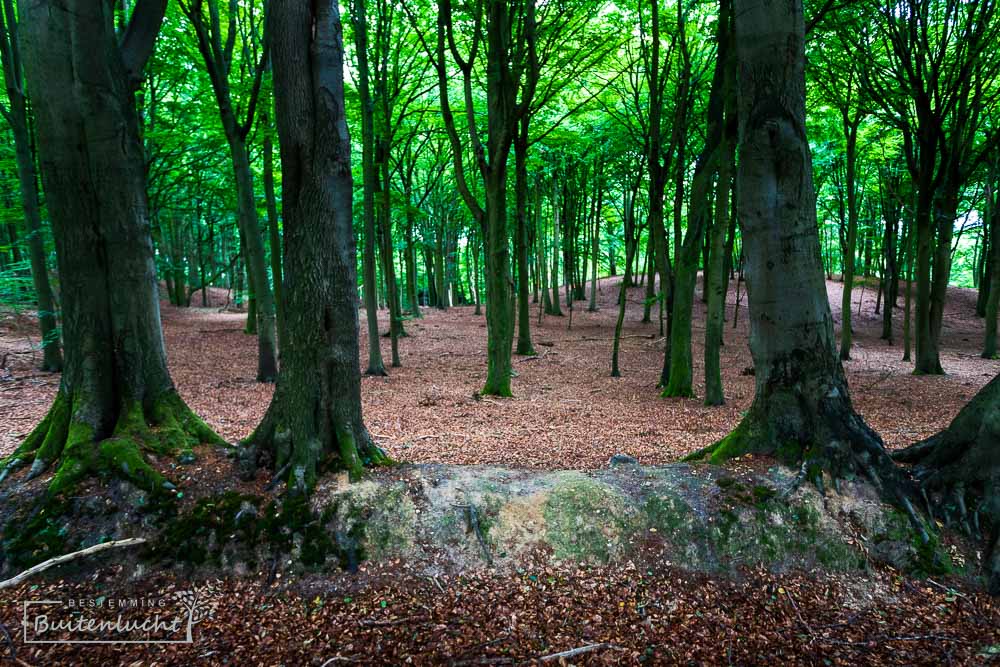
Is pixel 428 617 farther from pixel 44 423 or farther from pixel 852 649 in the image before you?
pixel 44 423

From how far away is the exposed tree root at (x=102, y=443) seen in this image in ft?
11.1

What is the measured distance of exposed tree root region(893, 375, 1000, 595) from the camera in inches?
126

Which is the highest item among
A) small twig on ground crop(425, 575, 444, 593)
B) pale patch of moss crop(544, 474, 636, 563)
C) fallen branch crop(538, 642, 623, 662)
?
pale patch of moss crop(544, 474, 636, 563)

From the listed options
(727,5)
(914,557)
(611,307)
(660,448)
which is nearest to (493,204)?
(727,5)

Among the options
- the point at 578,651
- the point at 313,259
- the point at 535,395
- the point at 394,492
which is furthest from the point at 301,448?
the point at 535,395

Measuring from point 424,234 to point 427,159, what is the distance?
3.92m

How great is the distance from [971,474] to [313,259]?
15.9 feet

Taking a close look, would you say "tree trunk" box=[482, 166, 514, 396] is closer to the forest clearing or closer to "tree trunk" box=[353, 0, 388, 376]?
"tree trunk" box=[353, 0, 388, 376]

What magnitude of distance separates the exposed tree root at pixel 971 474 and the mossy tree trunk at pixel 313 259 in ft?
13.6

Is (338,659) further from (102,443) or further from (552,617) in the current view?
(102,443)

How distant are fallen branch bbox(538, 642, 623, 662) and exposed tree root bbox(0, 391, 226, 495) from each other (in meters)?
2.77

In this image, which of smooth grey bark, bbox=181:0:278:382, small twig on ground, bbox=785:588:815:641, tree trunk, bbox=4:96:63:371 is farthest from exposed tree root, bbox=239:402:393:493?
tree trunk, bbox=4:96:63:371

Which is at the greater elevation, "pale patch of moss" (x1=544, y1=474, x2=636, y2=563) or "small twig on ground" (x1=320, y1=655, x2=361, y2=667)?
"pale patch of moss" (x1=544, y1=474, x2=636, y2=563)

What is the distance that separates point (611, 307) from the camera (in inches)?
1006
